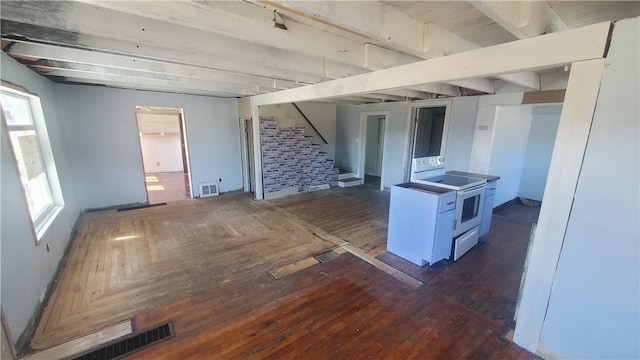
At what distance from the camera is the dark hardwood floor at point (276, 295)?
1.94 meters

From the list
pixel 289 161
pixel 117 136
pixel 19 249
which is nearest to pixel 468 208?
pixel 289 161

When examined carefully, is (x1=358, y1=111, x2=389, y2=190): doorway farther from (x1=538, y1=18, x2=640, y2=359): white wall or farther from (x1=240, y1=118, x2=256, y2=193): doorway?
(x1=538, y1=18, x2=640, y2=359): white wall

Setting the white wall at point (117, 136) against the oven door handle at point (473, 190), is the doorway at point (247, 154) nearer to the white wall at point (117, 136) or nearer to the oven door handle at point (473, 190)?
the white wall at point (117, 136)

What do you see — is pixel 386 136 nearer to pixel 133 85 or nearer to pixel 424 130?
pixel 424 130

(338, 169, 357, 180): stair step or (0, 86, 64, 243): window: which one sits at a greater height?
(0, 86, 64, 243): window

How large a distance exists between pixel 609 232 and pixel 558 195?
31 centimetres

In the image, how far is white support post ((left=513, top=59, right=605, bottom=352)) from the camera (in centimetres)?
150

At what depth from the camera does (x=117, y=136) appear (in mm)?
4922

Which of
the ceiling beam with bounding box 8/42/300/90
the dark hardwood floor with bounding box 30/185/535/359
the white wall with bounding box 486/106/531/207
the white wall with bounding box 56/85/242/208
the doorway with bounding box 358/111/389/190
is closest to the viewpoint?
the dark hardwood floor with bounding box 30/185/535/359

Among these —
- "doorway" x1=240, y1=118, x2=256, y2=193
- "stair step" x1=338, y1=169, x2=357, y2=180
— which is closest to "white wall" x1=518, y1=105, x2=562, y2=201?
"stair step" x1=338, y1=169, x2=357, y2=180

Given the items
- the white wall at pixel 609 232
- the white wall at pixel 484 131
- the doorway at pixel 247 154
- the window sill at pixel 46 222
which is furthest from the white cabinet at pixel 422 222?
the doorway at pixel 247 154

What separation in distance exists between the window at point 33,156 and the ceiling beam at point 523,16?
13.1 feet

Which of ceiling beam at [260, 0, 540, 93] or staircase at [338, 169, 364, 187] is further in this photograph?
staircase at [338, 169, 364, 187]

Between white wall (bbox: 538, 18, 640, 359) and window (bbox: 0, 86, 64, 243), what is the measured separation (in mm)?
4532
